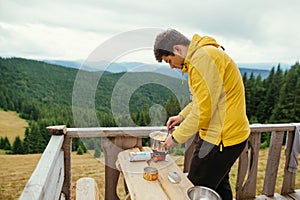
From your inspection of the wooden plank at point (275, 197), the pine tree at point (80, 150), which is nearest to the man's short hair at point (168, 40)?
the pine tree at point (80, 150)

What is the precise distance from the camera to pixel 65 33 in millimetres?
2799

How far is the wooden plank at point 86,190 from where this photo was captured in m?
1.41

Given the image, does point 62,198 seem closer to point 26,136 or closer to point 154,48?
point 154,48

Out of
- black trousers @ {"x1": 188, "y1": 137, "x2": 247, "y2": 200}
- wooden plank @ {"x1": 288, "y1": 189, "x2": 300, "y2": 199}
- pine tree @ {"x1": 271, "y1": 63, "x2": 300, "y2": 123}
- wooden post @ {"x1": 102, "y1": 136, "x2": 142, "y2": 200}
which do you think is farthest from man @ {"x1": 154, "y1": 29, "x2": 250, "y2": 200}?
pine tree @ {"x1": 271, "y1": 63, "x2": 300, "y2": 123}

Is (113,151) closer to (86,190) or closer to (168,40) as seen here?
(86,190)

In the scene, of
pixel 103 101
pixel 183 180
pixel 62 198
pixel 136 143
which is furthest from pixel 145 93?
pixel 62 198

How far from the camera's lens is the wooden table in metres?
1.14

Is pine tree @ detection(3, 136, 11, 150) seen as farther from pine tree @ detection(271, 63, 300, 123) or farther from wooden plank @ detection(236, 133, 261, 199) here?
pine tree @ detection(271, 63, 300, 123)

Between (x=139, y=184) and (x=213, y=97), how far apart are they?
596 millimetres

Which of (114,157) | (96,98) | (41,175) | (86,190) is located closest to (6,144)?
(114,157)

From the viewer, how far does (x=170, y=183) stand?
1.26m

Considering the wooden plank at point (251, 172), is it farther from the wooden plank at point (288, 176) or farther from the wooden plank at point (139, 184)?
the wooden plank at point (139, 184)

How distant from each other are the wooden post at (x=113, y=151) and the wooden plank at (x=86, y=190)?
280 mm

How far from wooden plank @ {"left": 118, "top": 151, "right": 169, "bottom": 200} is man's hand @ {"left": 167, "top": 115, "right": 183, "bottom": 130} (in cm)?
36
